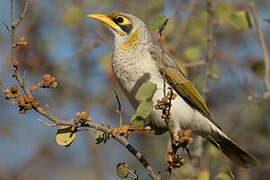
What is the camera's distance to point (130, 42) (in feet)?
12.9

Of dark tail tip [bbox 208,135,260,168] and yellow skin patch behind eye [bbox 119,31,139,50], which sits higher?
yellow skin patch behind eye [bbox 119,31,139,50]

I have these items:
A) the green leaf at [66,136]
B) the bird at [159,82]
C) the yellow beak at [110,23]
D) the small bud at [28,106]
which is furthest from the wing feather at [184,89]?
the small bud at [28,106]

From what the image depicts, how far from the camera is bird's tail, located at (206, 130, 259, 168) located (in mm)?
3767

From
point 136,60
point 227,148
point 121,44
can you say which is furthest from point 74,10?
point 227,148

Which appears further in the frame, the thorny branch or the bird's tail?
the bird's tail

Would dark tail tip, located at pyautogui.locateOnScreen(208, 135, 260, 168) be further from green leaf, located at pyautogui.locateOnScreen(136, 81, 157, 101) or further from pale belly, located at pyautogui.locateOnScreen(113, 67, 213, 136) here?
green leaf, located at pyautogui.locateOnScreen(136, 81, 157, 101)

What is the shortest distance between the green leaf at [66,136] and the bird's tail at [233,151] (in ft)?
6.04

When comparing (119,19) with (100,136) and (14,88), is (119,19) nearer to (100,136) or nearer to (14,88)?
(100,136)

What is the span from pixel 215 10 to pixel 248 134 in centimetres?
244

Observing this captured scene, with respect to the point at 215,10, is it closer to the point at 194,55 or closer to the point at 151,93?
the point at 194,55

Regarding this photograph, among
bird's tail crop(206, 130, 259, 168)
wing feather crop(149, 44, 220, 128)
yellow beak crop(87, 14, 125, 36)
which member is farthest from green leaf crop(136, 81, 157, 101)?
yellow beak crop(87, 14, 125, 36)

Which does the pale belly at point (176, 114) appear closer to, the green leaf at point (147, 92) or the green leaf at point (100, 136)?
the green leaf at point (147, 92)

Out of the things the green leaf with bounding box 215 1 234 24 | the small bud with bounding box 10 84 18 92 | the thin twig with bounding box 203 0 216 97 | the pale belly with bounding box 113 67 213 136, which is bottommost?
the small bud with bounding box 10 84 18 92

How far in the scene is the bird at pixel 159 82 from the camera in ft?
11.6
